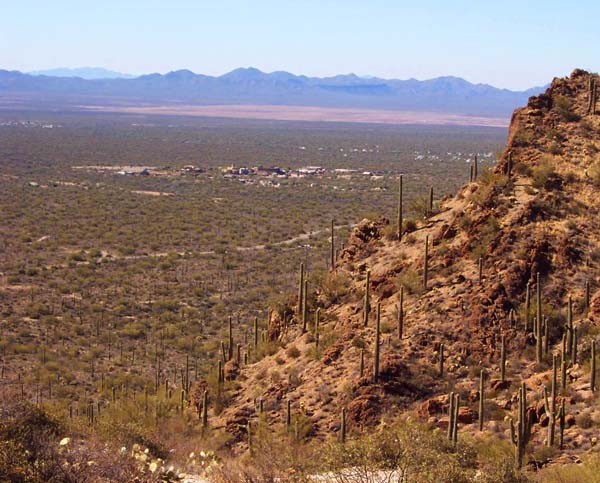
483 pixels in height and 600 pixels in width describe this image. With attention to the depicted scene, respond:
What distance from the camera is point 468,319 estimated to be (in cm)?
1909

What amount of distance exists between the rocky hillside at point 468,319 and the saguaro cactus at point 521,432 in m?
0.24

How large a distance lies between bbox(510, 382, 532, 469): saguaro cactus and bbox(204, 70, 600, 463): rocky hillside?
24 cm

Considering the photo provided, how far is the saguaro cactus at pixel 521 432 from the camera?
573 inches

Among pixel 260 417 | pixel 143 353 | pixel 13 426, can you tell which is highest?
pixel 13 426

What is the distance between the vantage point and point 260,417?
18.1 meters

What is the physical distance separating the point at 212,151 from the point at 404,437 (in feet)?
380

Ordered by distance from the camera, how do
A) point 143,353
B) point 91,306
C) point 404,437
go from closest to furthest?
point 404,437 → point 143,353 → point 91,306

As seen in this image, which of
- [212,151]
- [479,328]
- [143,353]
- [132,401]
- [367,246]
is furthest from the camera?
[212,151]

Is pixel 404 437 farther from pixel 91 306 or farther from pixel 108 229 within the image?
pixel 108 229

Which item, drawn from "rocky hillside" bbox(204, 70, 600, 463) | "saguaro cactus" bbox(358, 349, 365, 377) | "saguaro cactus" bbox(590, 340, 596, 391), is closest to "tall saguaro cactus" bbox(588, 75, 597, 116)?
"rocky hillside" bbox(204, 70, 600, 463)

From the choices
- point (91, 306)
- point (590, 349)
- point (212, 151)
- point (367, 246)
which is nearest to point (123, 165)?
point (212, 151)

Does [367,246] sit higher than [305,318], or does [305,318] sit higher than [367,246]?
[367,246]

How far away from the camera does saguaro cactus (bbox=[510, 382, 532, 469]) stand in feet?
47.8

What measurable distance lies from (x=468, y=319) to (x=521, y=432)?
4679mm
